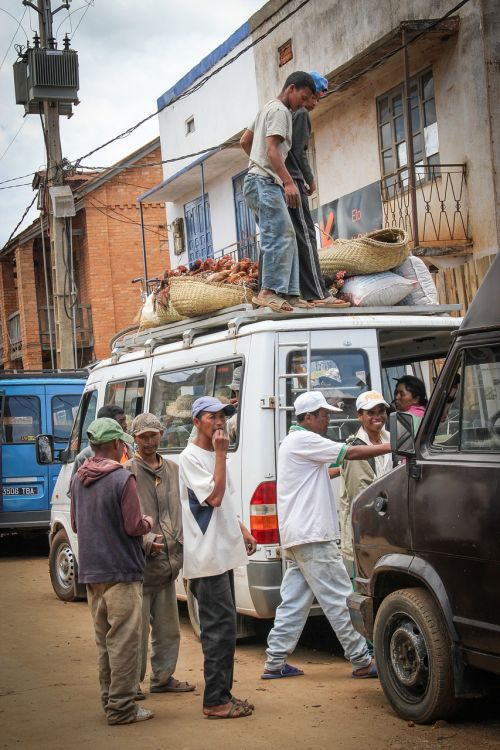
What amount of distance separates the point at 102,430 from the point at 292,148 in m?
3.73

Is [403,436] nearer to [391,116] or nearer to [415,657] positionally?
[415,657]

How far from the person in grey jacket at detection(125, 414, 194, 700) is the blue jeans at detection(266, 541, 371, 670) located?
69 centimetres

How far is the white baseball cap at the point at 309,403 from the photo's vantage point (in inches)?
270

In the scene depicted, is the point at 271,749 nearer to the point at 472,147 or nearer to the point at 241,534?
the point at 241,534

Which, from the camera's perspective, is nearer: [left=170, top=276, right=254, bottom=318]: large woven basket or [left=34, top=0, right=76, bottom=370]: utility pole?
[left=170, top=276, right=254, bottom=318]: large woven basket

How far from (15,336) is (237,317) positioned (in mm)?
31028

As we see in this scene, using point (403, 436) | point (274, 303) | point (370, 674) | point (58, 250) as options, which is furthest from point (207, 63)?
point (403, 436)

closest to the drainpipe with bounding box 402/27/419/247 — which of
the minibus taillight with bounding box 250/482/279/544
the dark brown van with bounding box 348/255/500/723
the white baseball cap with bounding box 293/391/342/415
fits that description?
the minibus taillight with bounding box 250/482/279/544

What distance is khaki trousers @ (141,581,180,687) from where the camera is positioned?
679cm

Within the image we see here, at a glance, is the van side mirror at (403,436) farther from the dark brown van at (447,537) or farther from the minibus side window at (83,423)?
the minibus side window at (83,423)

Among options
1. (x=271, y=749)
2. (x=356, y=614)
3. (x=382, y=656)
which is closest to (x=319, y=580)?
(x=356, y=614)

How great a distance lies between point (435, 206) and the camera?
Result: 14.8 meters

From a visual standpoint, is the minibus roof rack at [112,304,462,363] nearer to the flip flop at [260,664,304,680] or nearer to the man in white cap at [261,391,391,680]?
the man in white cap at [261,391,391,680]

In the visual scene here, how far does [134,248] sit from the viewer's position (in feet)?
102
